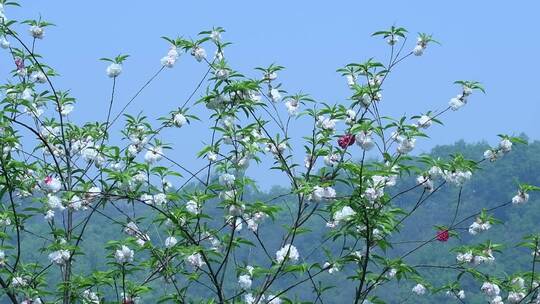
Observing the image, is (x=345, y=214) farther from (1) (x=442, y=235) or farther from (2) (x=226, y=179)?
(1) (x=442, y=235)

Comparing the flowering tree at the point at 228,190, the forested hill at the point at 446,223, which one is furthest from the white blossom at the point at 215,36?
the forested hill at the point at 446,223

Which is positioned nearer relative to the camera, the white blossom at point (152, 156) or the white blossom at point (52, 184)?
the white blossom at point (52, 184)

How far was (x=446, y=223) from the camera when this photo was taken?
4650 centimetres

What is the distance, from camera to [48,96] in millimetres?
6488

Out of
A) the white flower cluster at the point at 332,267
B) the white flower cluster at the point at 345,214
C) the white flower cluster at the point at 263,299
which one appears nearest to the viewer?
the white flower cluster at the point at 345,214

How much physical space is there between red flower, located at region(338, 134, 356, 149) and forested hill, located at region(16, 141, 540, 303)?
25.6 meters

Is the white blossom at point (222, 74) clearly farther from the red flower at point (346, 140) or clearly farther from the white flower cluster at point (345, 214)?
the white flower cluster at point (345, 214)

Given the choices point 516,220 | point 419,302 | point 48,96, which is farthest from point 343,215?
point 516,220

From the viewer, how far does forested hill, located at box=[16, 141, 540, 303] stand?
1351 inches

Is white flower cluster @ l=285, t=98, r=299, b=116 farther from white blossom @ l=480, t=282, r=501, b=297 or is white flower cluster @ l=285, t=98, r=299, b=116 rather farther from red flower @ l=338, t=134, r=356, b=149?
white blossom @ l=480, t=282, r=501, b=297

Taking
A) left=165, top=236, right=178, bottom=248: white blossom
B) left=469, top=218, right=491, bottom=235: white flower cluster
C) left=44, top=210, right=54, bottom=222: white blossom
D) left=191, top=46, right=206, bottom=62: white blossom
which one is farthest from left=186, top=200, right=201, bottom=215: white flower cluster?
A: left=469, top=218, right=491, bottom=235: white flower cluster

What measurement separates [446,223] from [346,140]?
137ft

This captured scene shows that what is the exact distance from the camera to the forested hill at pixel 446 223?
1351 inches

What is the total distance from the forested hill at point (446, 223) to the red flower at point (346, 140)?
84.0ft
